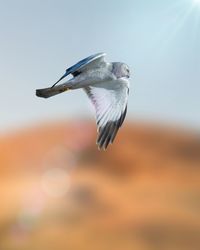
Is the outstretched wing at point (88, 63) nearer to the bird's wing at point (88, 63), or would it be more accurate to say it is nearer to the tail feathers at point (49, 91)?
the bird's wing at point (88, 63)

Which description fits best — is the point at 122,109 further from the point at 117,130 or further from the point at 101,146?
the point at 101,146

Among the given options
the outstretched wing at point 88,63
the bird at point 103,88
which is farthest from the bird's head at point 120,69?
the outstretched wing at point 88,63

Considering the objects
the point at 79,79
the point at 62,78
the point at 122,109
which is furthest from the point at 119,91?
the point at 62,78

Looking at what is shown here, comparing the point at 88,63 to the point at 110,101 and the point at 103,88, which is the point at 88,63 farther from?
the point at 110,101

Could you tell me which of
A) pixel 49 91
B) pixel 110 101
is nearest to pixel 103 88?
pixel 110 101

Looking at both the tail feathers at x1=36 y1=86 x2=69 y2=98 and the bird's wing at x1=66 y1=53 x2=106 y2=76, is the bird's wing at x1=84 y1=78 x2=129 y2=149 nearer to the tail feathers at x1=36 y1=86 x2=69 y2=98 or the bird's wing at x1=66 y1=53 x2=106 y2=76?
the bird's wing at x1=66 y1=53 x2=106 y2=76

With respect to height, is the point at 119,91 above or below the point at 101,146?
above
